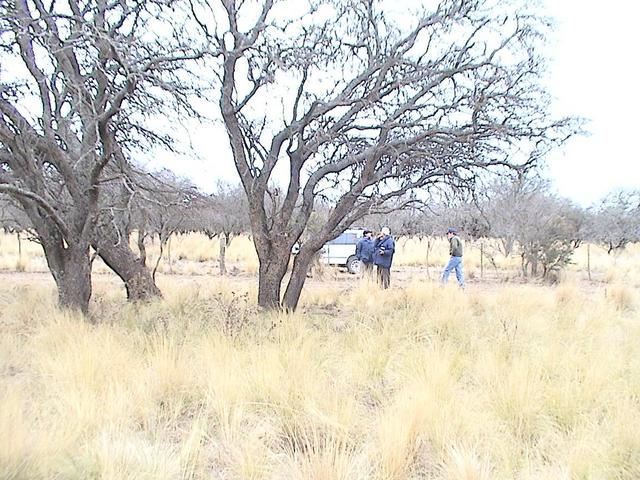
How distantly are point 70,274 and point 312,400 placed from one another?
5286mm

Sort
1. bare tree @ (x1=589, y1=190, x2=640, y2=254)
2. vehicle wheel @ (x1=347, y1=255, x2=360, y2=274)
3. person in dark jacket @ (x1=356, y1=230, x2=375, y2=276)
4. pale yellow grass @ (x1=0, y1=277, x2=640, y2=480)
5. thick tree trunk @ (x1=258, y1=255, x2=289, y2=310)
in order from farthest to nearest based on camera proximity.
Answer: bare tree @ (x1=589, y1=190, x2=640, y2=254) < vehicle wheel @ (x1=347, y1=255, x2=360, y2=274) < person in dark jacket @ (x1=356, y1=230, x2=375, y2=276) < thick tree trunk @ (x1=258, y1=255, x2=289, y2=310) < pale yellow grass @ (x1=0, y1=277, x2=640, y2=480)

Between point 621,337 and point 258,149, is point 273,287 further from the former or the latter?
point 621,337

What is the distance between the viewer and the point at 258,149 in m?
8.91

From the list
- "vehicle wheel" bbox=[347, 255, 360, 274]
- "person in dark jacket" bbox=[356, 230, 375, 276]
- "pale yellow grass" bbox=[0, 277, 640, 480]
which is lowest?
"pale yellow grass" bbox=[0, 277, 640, 480]

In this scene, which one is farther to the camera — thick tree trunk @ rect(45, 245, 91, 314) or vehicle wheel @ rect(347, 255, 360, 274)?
vehicle wheel @ rect(347, 255, 360, 274)

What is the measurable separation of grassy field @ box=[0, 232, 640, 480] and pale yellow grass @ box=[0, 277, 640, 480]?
0.6 inches

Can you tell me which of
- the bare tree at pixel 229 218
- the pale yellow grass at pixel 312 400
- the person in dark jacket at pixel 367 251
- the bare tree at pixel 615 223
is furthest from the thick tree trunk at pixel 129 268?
the bare tree at pixel 615 223

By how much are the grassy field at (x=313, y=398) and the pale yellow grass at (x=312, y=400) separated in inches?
0.6

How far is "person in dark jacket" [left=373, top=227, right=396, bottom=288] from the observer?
13.6 m

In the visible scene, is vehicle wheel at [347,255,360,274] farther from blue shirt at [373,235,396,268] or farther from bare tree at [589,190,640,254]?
bare tree at [589,190,640,254]

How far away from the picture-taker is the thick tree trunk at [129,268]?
941 centimetres

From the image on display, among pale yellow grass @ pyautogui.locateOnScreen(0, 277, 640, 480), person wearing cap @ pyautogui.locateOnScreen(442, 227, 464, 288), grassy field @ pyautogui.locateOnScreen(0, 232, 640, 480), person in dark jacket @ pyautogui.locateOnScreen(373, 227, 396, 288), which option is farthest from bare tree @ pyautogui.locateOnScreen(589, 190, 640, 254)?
pale yellow grass @ pyautogui.locateOnScreen(0, 277, 640, 480)

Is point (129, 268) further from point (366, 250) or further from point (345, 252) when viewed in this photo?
point (345, 252)

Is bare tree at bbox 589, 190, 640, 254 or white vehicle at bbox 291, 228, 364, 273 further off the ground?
bare tree at bbox 589, 190, 640, 254
